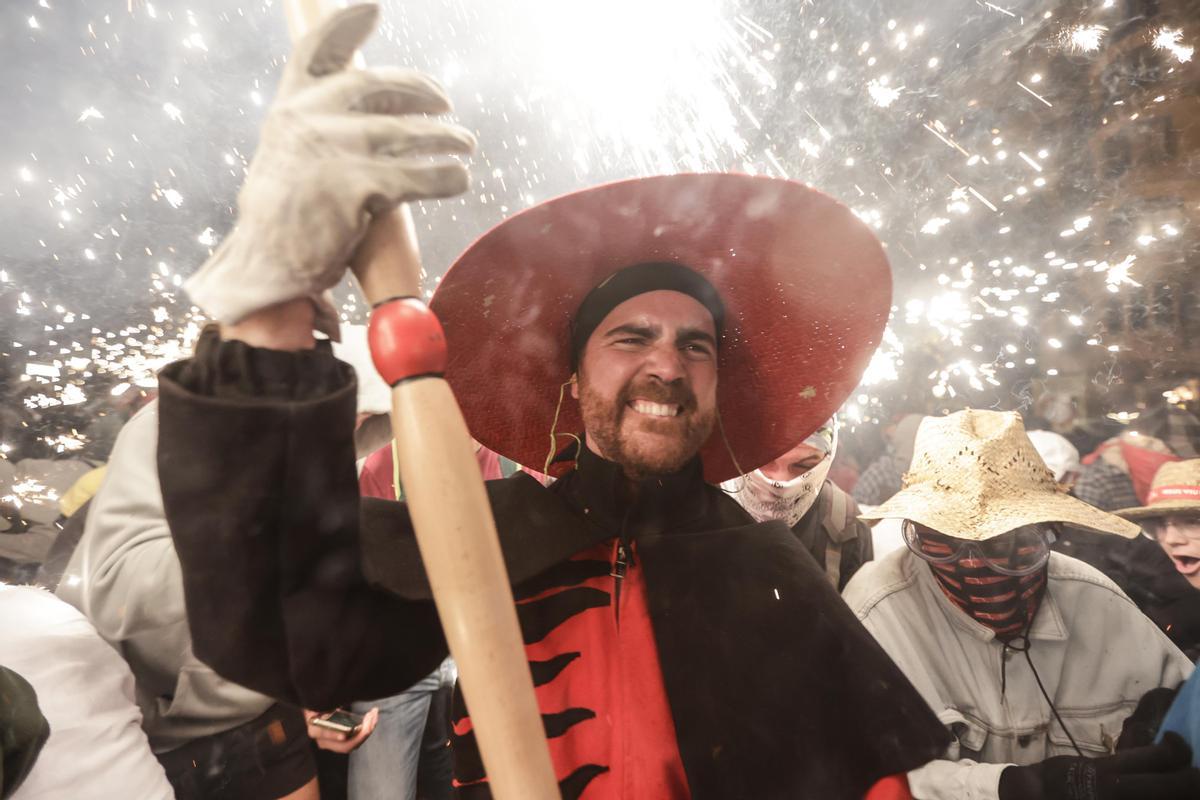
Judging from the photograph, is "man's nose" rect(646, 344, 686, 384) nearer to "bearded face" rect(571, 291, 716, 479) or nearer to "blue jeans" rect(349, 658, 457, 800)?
"bearded face" rect(571, 291, 716, 479)

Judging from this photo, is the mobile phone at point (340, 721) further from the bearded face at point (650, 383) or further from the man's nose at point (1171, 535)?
the man's nose at point (1171, 535)

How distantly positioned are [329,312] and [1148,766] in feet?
7.66

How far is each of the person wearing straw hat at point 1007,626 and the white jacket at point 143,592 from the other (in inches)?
84.6

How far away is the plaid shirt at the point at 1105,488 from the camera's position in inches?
120

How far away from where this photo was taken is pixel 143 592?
1277mm

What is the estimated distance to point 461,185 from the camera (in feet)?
2.25

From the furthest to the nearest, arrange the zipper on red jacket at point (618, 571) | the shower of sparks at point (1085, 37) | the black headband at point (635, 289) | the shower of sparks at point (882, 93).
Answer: the shower of sparks at point (882, 93)
the shower of sparks at point (1085, 37)
the black headband at point (635, 289)
the zipper on red jacket at point (618, 571)

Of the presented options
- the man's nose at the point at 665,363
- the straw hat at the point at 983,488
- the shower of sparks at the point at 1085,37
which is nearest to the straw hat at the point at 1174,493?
the straw hat at the point at 983,488

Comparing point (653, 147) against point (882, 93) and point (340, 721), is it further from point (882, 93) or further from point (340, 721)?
point (340, 721)

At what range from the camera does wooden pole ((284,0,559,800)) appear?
24.5 inches

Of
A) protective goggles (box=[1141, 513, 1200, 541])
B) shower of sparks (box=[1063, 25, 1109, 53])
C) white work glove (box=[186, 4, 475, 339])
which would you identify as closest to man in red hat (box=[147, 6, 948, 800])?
white work glove (box=[186, 4, 475, 339])

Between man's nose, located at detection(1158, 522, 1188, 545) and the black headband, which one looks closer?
the black headband

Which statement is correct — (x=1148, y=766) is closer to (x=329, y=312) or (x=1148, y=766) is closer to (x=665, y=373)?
(x=665, y=373)

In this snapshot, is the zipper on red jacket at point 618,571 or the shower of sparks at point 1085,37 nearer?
the zipper on red jacket at point 618,571
